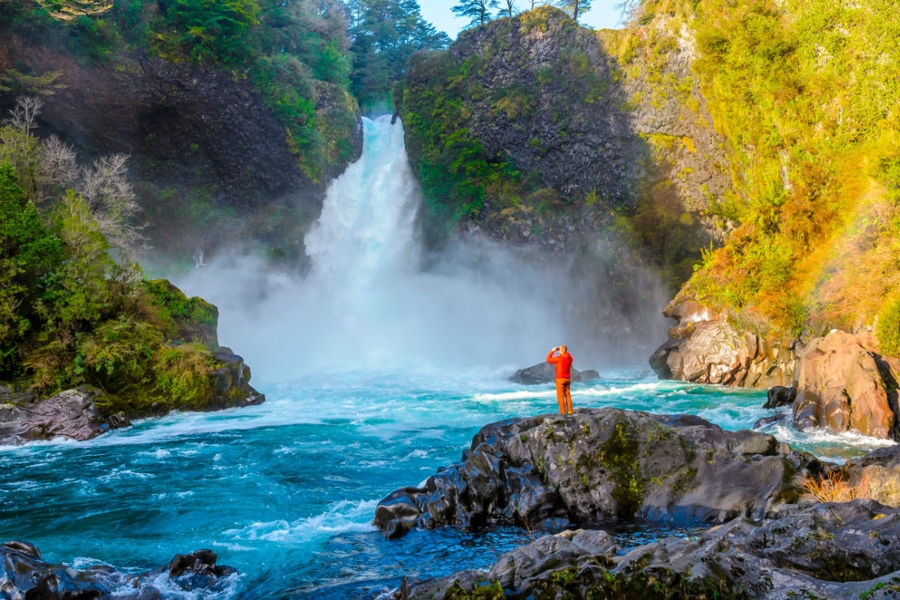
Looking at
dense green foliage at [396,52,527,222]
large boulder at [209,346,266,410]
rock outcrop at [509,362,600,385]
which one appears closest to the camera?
large boulder at [209,346,266,410]

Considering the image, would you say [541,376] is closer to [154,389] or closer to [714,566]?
[154,389]

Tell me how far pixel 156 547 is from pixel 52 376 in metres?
11.4

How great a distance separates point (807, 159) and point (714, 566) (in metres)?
20.2

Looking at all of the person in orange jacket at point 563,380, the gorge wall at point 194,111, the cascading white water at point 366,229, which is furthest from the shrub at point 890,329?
the gorge wall at point 194,111

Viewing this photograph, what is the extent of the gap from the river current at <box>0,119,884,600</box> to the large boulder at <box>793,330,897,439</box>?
71cm

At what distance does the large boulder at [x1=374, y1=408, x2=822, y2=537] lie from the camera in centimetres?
875

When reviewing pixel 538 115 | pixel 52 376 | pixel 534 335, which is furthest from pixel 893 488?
pixel 538 115

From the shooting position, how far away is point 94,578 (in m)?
7.00

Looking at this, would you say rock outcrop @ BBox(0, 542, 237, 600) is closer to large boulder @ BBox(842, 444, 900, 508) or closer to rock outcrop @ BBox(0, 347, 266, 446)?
large boulder @ BBox(842, 444, 900, 508)

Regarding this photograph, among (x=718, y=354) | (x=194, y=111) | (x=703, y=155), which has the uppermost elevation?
(x=194, y=111)

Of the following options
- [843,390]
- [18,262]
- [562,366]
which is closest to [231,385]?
[18,262]

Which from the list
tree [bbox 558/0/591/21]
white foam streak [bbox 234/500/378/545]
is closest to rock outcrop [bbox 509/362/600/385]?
white foam streak [bbox 234/500/378/545]

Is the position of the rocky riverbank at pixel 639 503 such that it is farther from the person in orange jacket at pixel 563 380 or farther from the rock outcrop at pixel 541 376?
the rock outcrop at pixel 541 376

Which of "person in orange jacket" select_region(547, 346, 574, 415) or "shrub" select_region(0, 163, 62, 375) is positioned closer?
"person in orange jacket" select_region(547, 346, 574, 415)
